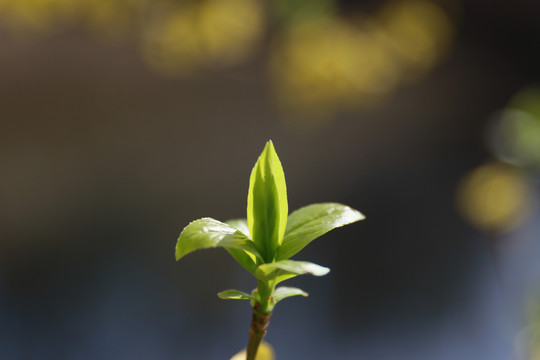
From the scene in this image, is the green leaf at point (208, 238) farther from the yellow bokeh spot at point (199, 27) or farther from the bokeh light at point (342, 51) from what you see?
the yellow bokeh spot at point (199, 27)

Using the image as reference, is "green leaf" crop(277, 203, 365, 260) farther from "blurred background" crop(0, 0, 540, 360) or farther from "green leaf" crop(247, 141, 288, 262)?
"blurred background" crop(0, 0, 540, 360)

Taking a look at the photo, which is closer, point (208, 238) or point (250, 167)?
point (208, 238)

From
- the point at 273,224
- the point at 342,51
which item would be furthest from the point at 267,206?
the point at 342,51

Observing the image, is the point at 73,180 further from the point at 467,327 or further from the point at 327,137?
the point at 467,327

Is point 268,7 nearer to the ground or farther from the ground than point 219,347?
farther from the ground

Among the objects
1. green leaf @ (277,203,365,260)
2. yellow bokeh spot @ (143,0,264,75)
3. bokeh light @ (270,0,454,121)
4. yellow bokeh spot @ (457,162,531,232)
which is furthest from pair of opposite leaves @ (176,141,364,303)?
yellow bokeh spot @ (457,162,531,232)

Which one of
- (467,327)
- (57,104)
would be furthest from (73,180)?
(467,327)

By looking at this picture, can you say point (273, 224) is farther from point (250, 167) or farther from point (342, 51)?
point (250, 167)
